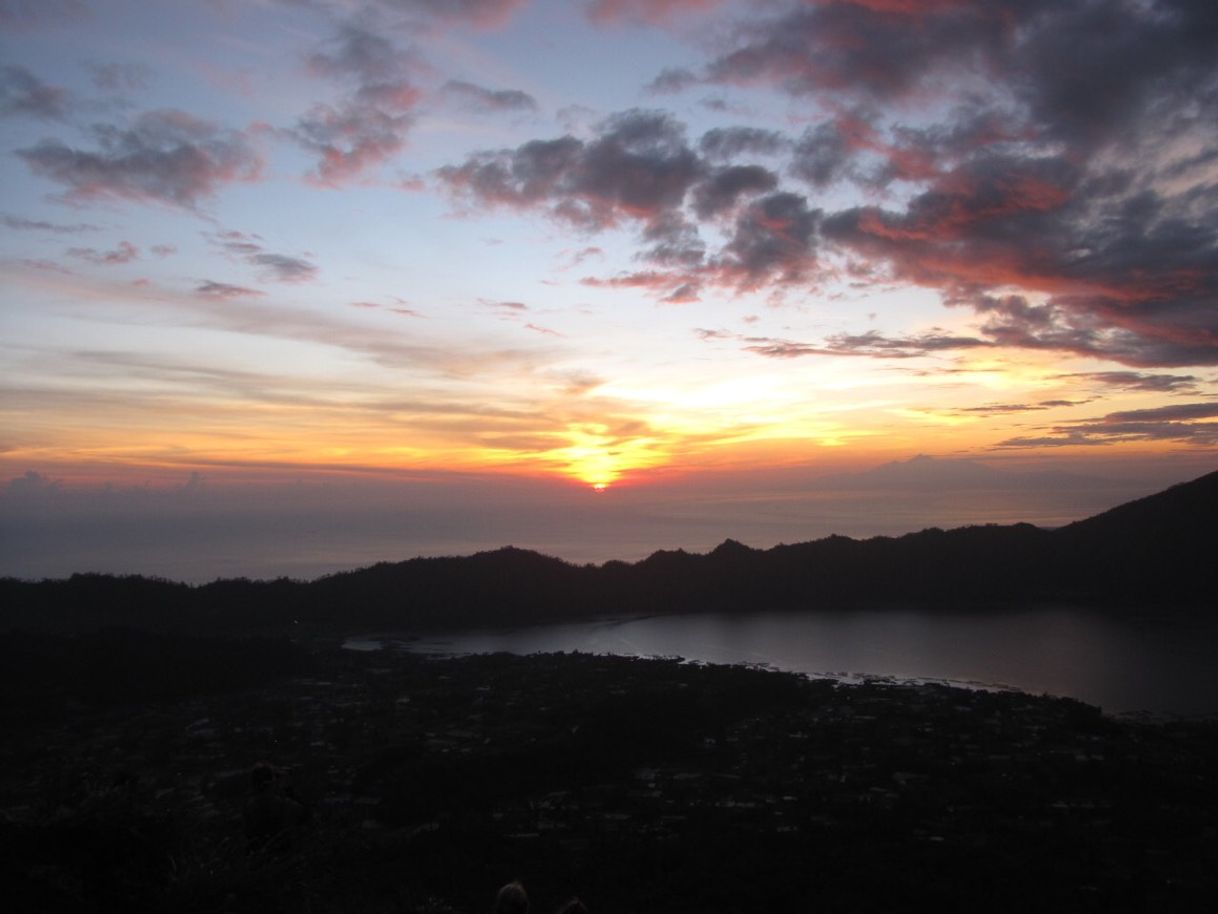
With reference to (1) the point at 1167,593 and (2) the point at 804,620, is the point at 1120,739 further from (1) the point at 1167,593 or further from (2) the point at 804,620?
(1) the point at 1167,593

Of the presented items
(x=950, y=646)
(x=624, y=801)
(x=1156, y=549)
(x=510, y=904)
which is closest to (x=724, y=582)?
(x=950, y=646)

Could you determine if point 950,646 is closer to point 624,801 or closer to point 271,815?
point 624,801

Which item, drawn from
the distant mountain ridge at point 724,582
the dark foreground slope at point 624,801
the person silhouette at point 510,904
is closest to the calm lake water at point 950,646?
the distant mountain ridge at point 724,582

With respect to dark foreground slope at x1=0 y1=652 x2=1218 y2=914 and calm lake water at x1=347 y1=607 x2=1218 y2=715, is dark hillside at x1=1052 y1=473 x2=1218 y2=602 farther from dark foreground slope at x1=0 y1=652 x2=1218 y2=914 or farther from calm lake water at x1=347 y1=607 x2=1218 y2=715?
dark foreground slope at x1=0 y1=652 x2=1218 y2=914

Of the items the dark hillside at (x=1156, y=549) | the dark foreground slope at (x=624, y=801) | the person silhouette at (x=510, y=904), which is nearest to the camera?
the person silhouette at (x=510, y=904)

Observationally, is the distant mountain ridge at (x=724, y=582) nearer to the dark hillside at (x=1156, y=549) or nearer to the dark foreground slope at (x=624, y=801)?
the dark hillside at (x=1156, y=549)

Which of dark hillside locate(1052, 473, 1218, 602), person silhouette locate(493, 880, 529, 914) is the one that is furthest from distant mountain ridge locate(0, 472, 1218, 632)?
person silhouette locate(493, 880, 529, 914)
